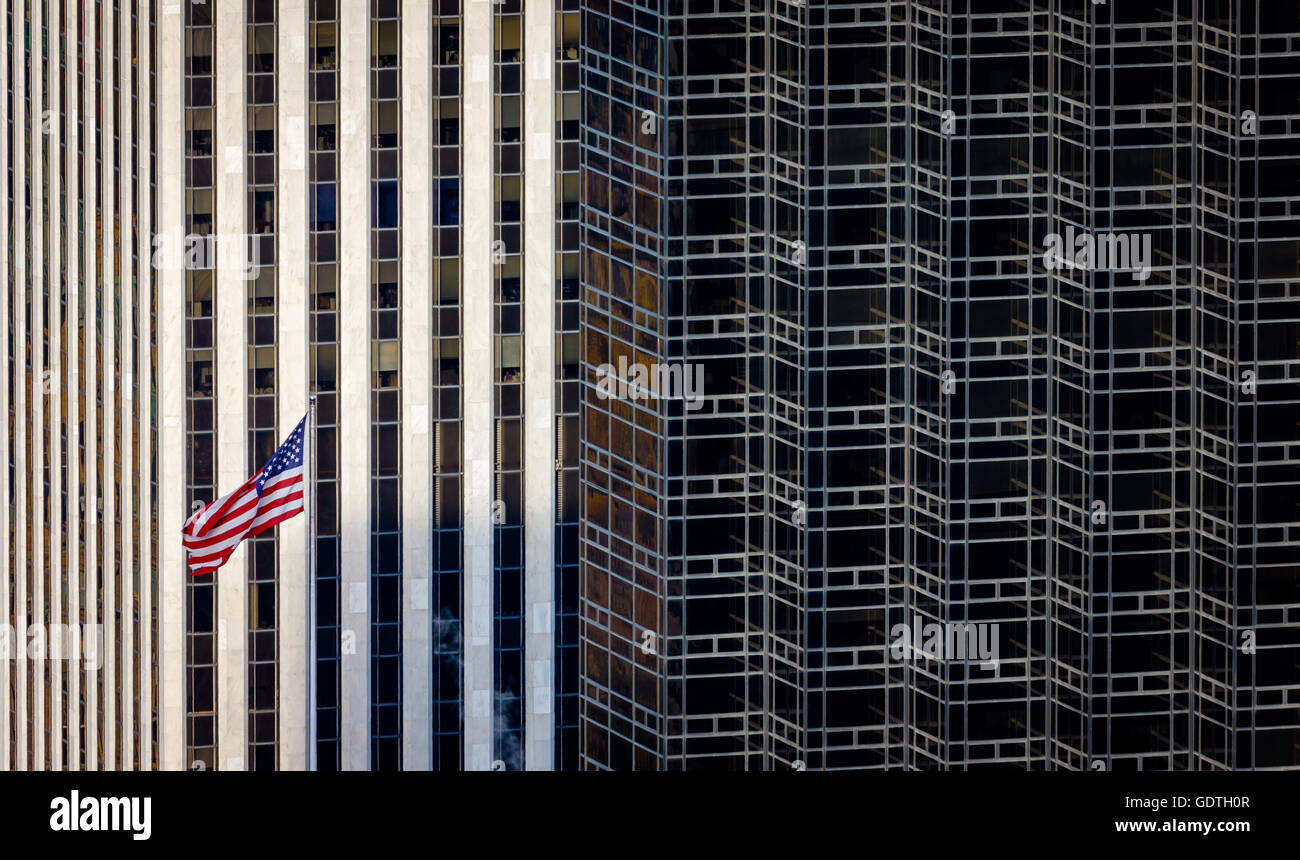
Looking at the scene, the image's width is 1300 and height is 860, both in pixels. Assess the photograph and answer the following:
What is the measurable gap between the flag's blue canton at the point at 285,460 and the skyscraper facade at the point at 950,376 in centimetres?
2475

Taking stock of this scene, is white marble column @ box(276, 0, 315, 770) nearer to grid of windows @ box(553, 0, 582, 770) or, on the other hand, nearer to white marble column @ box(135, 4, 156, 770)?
white marble column @ box(135, 4, 156, 770)

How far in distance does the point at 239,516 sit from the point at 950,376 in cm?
3587

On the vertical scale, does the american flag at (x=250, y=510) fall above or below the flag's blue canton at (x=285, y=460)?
below

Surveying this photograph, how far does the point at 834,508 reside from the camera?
114 metres

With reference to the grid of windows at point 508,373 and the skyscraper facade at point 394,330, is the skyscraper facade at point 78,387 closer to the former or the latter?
the skyscraper facade at point 394,330

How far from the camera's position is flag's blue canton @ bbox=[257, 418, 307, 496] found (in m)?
93.2

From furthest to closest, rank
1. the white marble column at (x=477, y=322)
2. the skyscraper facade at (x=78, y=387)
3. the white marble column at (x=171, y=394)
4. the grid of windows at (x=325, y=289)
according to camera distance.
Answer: the skyscraper facade at (x=78, y=387), the white marble column at (x=171, y=394), the grid of windows at (x=325, y=289), the white marble column at (x=477, y=322)

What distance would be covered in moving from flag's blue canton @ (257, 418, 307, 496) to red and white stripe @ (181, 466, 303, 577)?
0.59ft

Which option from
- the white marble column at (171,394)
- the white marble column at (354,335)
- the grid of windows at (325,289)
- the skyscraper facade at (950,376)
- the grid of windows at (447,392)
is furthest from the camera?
the white marble column at (171,394)

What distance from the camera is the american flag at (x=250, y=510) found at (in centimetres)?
9344

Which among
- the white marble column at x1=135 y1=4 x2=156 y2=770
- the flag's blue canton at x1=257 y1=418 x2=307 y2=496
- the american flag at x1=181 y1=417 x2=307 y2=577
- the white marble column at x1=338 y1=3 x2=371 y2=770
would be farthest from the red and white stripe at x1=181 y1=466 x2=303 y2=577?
the white marble column at x1=135 y1=4 x2=156 y2=770

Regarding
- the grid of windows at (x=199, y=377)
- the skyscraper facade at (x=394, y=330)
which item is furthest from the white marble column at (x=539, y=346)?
the grid of windows at (x=199, y=377)

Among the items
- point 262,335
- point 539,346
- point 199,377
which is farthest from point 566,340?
point 199,377
